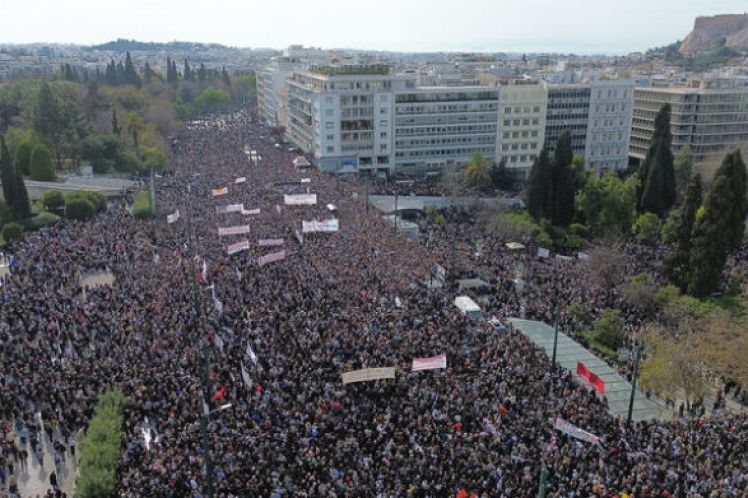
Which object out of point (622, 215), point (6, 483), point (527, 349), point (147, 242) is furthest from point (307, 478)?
point (622, 215)

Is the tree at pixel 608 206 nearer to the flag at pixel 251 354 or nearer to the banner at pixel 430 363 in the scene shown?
the banner at pixel 430 363

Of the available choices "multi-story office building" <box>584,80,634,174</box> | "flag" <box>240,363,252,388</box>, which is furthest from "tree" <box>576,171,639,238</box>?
"flag" <box>240,363,252,388</box>

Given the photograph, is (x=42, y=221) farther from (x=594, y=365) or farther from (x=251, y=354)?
(x=594, y=365)

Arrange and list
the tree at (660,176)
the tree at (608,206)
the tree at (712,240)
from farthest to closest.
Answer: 1. the tree at (660,176)
2. the tree at (608,206)
3. the tree at (712,240)

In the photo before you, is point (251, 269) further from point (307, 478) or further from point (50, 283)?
point (307, 478)

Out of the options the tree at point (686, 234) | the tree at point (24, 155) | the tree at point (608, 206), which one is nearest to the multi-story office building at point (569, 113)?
the tree at point (608, 206)

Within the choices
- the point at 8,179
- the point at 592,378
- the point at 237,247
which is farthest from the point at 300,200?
the point at 592,378
